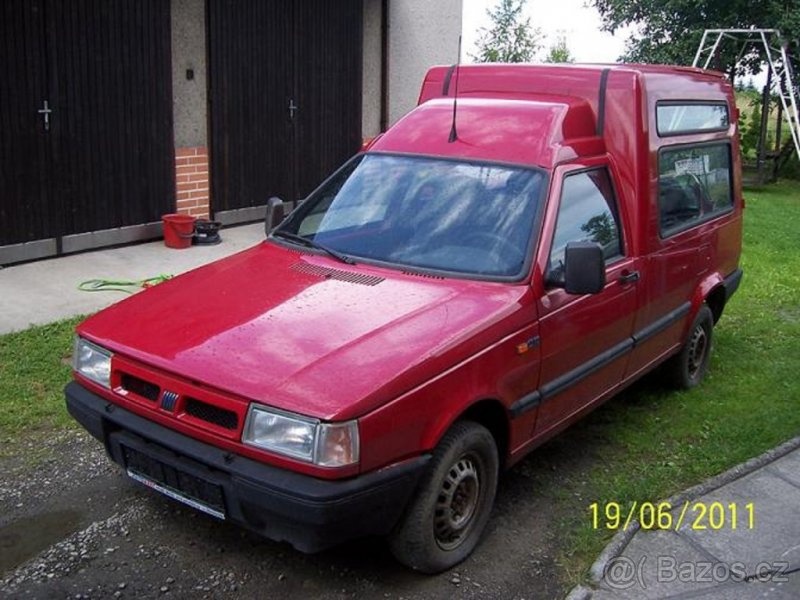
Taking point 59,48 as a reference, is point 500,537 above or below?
below

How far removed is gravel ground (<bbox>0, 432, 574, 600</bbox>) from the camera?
3.60 m

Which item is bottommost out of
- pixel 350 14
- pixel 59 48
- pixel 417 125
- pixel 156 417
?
pixel 156 417

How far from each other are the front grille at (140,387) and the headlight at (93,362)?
0.32 feet

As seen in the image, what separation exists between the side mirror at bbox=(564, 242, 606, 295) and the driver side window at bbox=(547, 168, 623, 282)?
7.4 inches

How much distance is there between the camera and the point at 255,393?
10.6 feet

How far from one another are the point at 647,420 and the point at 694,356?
81cm

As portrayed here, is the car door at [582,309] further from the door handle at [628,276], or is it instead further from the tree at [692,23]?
the tree at [692,23]

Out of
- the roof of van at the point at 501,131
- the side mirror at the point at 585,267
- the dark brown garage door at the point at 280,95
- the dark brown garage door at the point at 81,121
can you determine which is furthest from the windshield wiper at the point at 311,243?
the dark brown garage door at the point at 280,95

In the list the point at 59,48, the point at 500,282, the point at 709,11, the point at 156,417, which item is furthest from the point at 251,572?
the point at 709,11

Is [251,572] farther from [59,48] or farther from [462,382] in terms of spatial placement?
[59,48]

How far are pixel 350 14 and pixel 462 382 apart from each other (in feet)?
29.2

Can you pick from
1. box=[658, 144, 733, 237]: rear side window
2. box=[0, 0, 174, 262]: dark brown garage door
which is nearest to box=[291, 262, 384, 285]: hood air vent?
box=[658, 144, 733, 237]: rear side window

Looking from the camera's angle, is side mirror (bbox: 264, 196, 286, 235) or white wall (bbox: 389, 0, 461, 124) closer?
side mirror (bbox: 264, 196, 286, 235)
